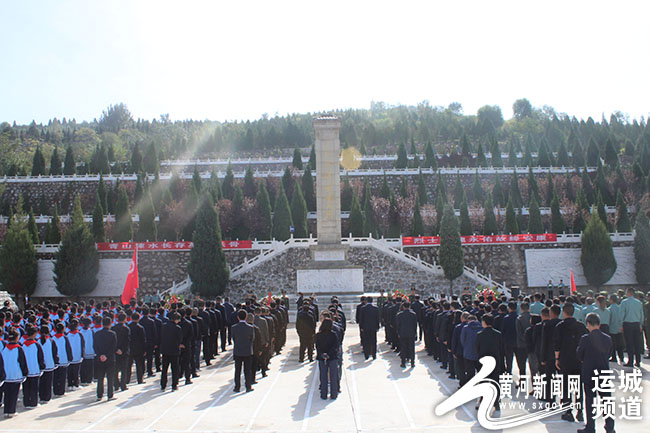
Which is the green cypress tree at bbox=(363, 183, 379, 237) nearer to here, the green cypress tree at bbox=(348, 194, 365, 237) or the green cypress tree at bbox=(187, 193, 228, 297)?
the green cypress tree at bbox=(348, 194, 365, 237)

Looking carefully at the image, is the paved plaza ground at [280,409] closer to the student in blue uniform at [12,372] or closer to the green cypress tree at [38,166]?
the student in blue uniform at [12,372]

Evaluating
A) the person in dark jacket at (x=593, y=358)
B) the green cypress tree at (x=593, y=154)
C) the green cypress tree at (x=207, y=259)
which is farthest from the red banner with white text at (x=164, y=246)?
the green cypress tree at (x=593, y=154)

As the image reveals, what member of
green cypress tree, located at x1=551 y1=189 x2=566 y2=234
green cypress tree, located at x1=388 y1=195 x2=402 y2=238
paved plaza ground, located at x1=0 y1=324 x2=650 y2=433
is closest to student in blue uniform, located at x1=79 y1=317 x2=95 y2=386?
paved plaza ground, located at x1=0 y1=324 x2=650 y2=433

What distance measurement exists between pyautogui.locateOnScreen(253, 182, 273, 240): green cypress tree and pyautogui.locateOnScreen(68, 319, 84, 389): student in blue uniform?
34.0 m

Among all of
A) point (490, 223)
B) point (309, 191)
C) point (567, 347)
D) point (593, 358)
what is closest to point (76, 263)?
point (309, 191)

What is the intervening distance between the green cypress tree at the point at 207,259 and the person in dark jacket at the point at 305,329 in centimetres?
1833

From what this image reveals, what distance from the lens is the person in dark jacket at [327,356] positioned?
385 inches

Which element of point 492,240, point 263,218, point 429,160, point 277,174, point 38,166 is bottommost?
point 492,240

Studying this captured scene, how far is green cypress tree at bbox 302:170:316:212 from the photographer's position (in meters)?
52.3

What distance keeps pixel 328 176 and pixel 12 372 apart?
22.5m

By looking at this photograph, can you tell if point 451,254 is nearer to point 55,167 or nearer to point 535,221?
point 535,221

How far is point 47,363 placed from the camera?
1009 cm

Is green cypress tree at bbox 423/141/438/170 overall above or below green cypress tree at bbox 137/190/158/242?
above
